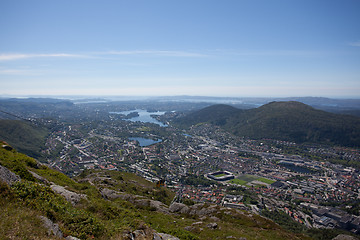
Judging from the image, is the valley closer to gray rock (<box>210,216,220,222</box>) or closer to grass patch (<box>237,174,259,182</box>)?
grass patch (<box>237,174,259,182</box>)

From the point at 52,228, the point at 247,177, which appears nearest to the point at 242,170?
the point at 247,177

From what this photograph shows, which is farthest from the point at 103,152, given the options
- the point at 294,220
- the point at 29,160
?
the point at 294,220

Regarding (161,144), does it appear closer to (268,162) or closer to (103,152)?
(103,152)

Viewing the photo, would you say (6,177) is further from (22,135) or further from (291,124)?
(291,124)

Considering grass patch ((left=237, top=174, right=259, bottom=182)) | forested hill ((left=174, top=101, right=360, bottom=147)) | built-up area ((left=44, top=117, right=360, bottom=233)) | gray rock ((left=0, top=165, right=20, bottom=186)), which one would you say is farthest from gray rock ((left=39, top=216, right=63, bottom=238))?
forested hill ((left=174, top=101, right=360, bottom=147))

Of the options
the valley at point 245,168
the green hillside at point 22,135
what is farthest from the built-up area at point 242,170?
the green hillside at point 22,135
